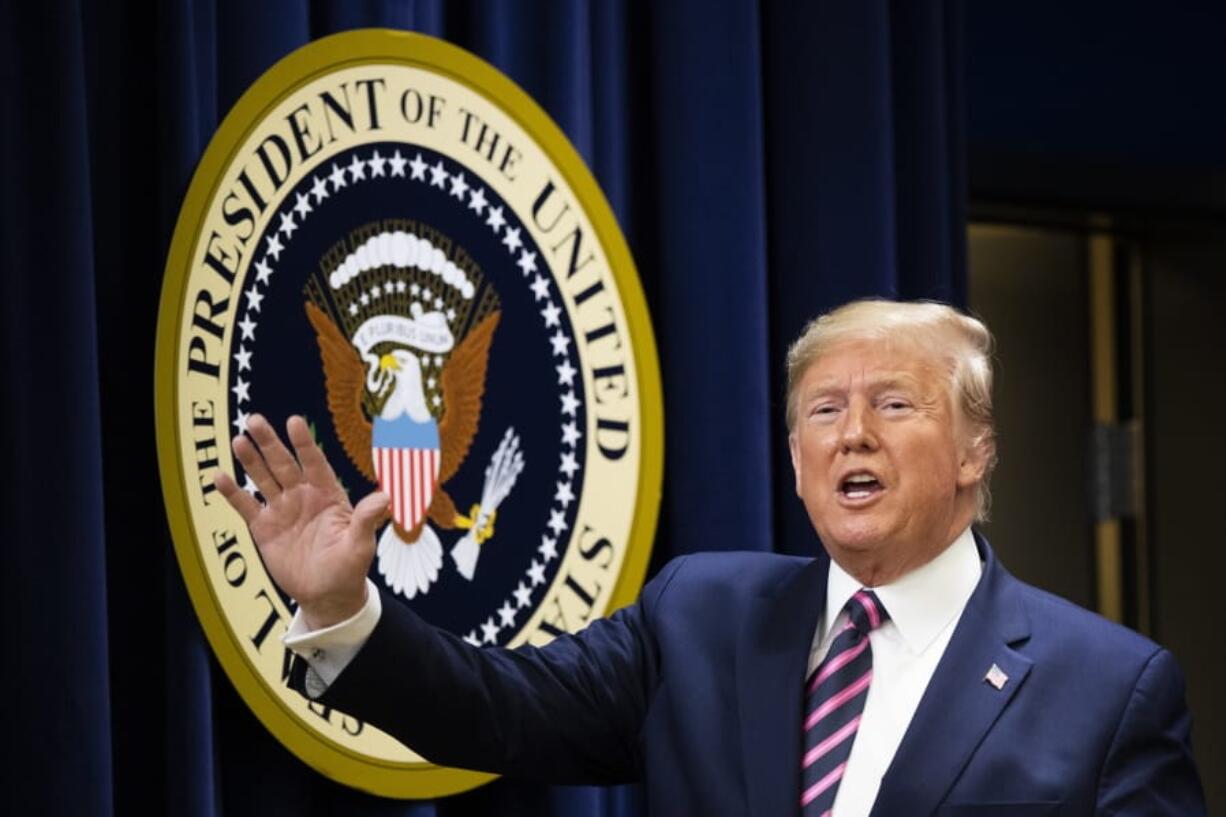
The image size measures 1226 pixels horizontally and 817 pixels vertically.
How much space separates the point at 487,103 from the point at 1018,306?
68.0 inches

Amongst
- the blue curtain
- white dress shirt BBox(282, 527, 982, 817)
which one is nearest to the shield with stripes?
the blue curtain

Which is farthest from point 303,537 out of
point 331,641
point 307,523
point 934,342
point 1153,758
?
point 1153,758

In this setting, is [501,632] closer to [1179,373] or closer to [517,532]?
[517,532]

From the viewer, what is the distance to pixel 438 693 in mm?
2174

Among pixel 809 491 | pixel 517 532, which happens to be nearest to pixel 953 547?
pixel 809 491

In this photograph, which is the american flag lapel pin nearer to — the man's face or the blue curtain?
the man's face

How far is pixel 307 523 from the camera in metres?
2.04

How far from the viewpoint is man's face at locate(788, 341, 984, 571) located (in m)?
2.27

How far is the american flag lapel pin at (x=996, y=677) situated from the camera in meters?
2.20

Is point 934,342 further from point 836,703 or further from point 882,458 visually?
point 836,703

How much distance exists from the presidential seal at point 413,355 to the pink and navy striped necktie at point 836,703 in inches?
24.6

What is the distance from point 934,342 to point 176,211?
0.91 meters

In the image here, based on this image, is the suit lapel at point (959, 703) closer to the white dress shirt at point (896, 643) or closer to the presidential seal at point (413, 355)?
the white dress shirt at point (896, 643)

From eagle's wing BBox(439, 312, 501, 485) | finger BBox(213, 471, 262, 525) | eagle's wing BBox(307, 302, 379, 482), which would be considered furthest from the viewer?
eagle's wing BBox(439, 312, 501, 485)
